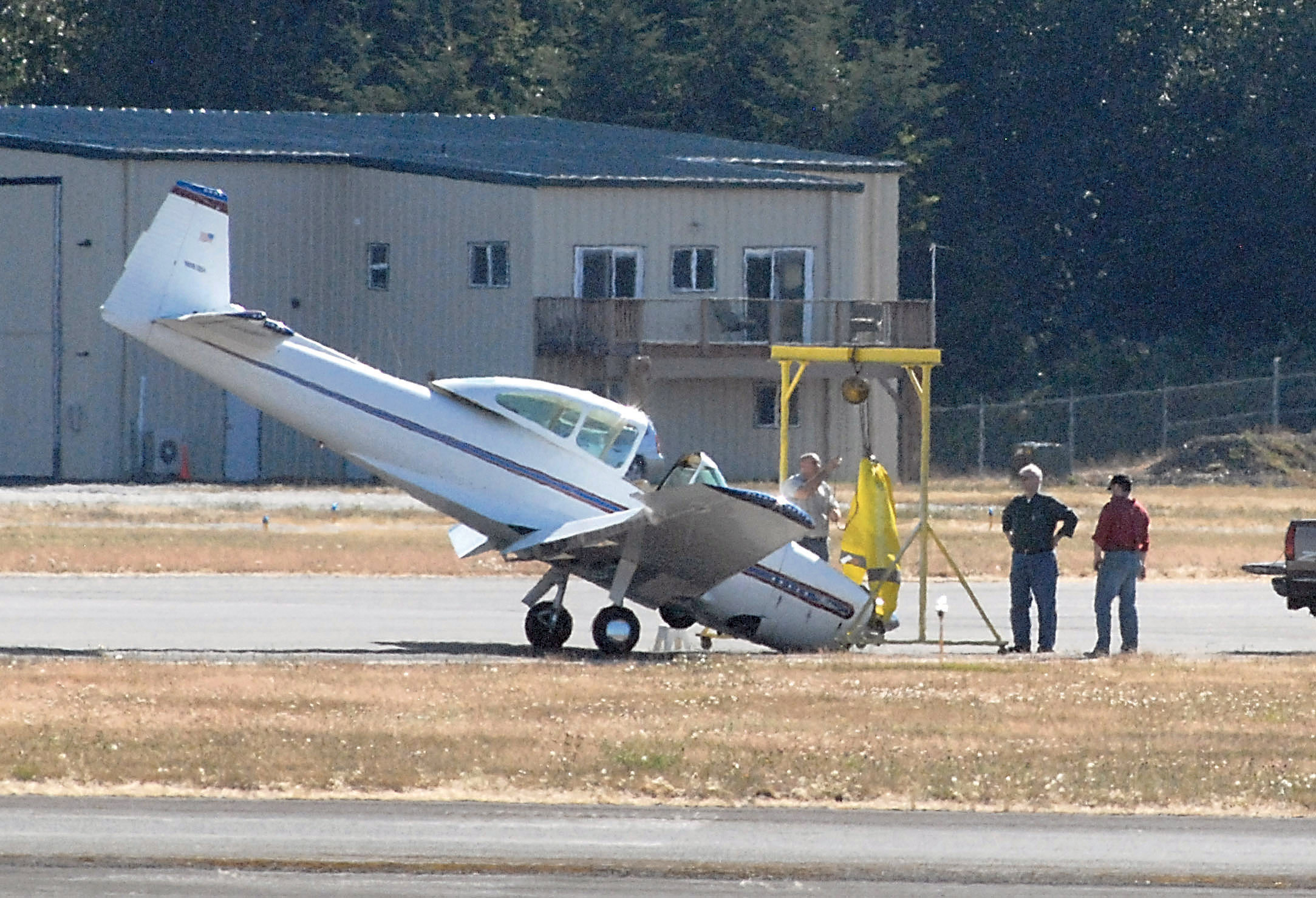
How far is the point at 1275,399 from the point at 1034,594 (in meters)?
38.9

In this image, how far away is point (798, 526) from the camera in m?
20.5

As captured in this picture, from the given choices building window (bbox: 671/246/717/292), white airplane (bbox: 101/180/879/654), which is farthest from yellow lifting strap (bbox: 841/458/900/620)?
building window (bbox: 671/246/717/292)

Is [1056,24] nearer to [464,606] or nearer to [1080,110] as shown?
[1080,110]

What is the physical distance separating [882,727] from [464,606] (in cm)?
1042

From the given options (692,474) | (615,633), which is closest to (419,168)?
(692,474)

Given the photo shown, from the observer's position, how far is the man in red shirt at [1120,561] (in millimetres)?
21750

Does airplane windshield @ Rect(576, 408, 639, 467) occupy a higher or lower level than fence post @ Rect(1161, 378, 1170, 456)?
higher

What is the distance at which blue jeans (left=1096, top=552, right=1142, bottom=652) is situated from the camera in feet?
71.6

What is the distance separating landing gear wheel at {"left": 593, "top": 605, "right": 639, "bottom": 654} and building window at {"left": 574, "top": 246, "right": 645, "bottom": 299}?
96.8 feet

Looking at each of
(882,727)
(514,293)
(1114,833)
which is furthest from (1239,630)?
(514,293)

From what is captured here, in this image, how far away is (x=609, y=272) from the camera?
50812mm

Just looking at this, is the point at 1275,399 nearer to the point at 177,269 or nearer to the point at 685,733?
the point at 177,269

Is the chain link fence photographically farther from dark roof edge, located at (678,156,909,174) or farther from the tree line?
dark roof edge, located at (678,156,909,174)

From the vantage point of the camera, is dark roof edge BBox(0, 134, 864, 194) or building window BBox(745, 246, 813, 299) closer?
dark roof edge BBox(0, 134, 864, 194)
